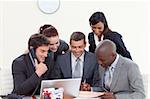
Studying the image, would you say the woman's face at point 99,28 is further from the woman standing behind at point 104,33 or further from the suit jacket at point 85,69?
the suit jacket at point 85,69

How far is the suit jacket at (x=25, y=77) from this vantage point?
2.74 metres

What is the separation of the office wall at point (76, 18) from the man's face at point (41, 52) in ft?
7.15

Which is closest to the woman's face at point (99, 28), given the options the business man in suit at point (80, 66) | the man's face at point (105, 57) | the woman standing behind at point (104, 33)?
the woman standing behind at point (104, 33)

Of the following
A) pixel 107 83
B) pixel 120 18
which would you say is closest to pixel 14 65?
pixel 107 83

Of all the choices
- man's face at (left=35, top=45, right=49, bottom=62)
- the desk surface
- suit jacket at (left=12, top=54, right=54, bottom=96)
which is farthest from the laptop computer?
man's face at (left=35, top=45, right=49, bottom=62)

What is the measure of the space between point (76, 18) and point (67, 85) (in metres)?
2.63

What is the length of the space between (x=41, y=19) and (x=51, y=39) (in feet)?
6.05

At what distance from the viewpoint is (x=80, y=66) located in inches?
119

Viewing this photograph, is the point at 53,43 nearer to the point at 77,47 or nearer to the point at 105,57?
the point at 77,47

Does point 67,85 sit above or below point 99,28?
below

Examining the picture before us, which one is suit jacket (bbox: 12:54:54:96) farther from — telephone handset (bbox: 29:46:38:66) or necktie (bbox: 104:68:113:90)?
necktie (bbox: 104:68:113:90)

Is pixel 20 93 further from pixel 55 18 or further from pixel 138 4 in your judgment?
pixel 138 4

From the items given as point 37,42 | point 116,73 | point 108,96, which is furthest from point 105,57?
point 37,42

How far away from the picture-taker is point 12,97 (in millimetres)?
2502
